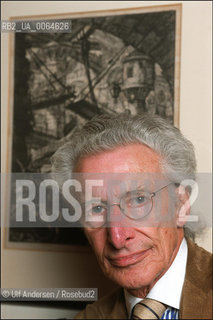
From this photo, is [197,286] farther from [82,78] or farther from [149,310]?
[82,78]

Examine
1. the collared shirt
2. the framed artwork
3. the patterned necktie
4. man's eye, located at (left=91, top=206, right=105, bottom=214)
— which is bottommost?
the patterned necktie

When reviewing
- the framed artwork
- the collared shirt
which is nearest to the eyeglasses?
the collared shirt

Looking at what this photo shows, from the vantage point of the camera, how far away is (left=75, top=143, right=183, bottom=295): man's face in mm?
1062

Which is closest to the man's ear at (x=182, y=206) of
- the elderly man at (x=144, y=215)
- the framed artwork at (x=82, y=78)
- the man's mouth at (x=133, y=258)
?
the elderly man at (x=144, y=215)

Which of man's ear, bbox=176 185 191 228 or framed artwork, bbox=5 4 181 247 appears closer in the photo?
man's ear, bbox=176 185 191 228

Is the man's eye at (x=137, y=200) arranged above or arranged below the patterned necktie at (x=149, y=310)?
above

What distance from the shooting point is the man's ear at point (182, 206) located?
111cm

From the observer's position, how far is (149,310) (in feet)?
3.52

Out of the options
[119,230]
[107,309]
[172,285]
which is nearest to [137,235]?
[119,230]

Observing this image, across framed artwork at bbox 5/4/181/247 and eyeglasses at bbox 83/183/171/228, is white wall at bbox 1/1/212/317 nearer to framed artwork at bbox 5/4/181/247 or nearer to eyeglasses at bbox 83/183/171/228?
framed artwork at bbox 5/4/181/247

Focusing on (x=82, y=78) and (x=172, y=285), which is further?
(x=82, y=78)

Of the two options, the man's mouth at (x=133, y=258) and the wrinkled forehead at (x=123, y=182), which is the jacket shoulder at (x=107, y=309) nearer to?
the man's mouth at (x=133, y=258)

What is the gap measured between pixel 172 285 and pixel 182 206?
184mm

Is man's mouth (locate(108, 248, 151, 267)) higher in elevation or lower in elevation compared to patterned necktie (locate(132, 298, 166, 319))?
higher
